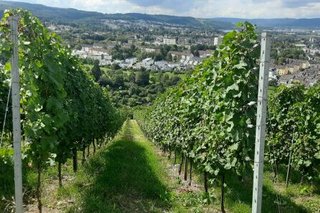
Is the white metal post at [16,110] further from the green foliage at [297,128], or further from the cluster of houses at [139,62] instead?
the cluster of houses at [139,62]

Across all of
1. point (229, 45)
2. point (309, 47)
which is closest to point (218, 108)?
point (229, 45)

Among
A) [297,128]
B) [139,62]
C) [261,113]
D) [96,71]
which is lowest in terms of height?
[139,62]

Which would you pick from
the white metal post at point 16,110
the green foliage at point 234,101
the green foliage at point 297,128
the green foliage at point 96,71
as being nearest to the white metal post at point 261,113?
the green foliage at point 234,101

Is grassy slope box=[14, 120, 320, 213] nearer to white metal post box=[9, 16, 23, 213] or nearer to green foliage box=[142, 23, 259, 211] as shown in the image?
green foliage box=[142, 23, 259, 211]

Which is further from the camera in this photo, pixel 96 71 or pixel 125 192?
pixel 96 71

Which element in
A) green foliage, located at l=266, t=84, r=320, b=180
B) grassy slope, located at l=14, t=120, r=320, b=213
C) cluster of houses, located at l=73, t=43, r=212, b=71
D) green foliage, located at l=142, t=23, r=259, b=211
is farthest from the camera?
cluster of houses, located at l=73, t=43, r=212, b=71

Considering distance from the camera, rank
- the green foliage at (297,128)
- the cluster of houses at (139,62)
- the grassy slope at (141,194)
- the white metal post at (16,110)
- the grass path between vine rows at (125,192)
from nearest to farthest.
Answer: the white metal post at (16,110) < the grass path between vine rows at (125,192) < the grassy slope at (141,194) < the green foliage at (297,128) < the cluster of houses at (139,62)

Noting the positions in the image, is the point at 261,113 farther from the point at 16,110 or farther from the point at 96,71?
the point at 96,71

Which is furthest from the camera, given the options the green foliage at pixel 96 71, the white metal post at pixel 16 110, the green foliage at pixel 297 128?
the green foliage at pixel 96 71

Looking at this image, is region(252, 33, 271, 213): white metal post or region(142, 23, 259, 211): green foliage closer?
region(252, 33, 271, 213): white metal post

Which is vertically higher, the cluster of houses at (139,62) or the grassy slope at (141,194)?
the grassy slope at (141,194)

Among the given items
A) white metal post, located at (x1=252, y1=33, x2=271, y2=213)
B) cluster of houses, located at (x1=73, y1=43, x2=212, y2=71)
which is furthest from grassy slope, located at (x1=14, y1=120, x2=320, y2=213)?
cluster of houses, located at (x1=73, y1=43, x2=212, y2=71)

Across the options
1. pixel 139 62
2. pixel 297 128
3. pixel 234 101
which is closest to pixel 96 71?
pixel 139 62

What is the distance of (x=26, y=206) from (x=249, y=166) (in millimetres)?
4145
